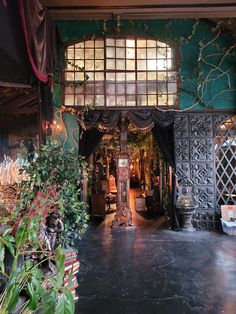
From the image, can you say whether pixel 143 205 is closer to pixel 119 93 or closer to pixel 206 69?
pixel 119 93

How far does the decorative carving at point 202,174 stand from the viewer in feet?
20.8

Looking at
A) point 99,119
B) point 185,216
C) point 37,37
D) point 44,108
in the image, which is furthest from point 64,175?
point 185,216

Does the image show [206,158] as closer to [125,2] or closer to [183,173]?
[183,173]

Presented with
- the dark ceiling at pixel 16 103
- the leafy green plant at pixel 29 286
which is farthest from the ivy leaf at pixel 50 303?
the dark ceiling at pixel 16 103

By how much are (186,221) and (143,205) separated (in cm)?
290

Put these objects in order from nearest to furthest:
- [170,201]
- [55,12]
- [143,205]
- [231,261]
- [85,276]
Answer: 1. [85,276]
2. [231,261]
3. [55,12]
4. [170,201]
5. [143,205]

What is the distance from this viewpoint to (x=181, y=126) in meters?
6.40

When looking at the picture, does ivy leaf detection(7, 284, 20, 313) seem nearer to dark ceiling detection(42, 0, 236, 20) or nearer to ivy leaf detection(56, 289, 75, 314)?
ivy leaf detection(56, 289, 75, 314)

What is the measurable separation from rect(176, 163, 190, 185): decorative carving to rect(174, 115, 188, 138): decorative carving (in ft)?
2.25

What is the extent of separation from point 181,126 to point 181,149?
0.53m

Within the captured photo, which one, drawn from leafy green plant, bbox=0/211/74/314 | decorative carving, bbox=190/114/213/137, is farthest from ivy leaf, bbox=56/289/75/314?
decorative carving, bbox=190/114/213/137

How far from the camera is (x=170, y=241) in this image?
537cm

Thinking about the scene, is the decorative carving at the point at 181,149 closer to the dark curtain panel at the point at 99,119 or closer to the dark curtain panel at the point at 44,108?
the dark curtain panel at the point at 99,119

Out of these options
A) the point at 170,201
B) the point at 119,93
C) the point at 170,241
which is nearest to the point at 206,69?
the point at 119,93
